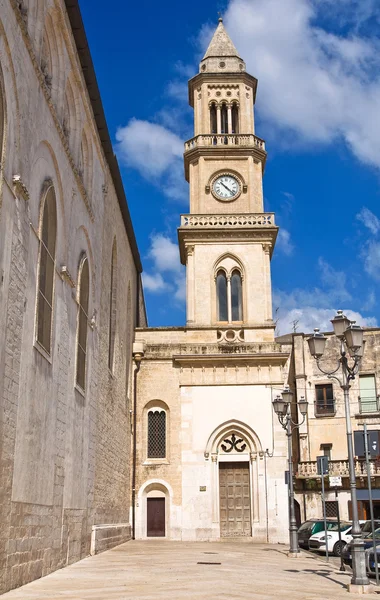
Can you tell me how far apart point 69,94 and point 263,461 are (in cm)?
1774

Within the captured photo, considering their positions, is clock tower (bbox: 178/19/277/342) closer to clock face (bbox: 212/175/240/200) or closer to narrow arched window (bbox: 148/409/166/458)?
clock face (bbox: 212/175/240/200)

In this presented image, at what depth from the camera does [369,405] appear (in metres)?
37.7

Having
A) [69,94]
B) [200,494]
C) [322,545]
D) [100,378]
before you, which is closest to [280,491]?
[200,494]

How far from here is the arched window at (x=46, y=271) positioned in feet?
43.7

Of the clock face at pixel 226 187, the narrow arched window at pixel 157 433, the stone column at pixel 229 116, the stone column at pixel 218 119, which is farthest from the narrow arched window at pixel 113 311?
the stone column at pixel 229 116

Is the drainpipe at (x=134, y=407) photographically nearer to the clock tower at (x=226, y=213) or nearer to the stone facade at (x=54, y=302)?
the clock tower at (x=226, y=213)

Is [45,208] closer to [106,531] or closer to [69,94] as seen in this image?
[69,94]

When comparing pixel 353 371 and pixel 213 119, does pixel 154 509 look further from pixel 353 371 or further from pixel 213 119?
pixel 213 119

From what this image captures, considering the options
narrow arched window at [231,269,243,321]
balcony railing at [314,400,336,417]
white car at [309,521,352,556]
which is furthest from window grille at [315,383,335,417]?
white car at [309,521,352,556]

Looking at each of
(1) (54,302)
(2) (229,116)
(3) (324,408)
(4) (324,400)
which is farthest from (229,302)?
(1) (54,302)

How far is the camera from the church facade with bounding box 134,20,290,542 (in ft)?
93.9

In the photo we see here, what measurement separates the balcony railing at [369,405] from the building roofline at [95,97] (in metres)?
17.3

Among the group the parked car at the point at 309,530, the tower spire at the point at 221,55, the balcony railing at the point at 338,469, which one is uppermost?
the tower spire at the point at 221,55

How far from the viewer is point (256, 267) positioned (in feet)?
104
